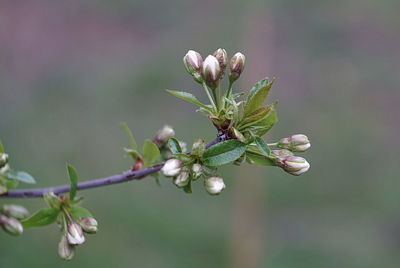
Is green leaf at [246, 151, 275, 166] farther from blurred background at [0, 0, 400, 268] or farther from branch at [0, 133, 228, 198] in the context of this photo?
blurred background at [0, 0, 400, 268]

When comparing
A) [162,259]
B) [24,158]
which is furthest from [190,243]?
[24,158]

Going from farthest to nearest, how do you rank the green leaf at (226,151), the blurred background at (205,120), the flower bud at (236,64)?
the blurred background at (205,120) → the flower bud at (236,64) → the green leaf at (226,151)

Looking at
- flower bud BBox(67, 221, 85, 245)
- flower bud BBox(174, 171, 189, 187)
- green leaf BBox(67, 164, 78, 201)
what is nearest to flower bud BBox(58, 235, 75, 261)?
flower bud BBox(67, 221, 85, 245)

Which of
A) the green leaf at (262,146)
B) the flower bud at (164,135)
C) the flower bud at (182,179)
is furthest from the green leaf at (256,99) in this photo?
the flower bud at (164,135)

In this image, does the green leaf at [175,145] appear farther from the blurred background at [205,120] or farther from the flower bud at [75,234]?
the blurred background at [205,120]

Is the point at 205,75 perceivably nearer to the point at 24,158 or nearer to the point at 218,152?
the point at 218,152

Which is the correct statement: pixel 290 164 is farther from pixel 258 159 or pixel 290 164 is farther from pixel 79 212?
pixel 79 212
